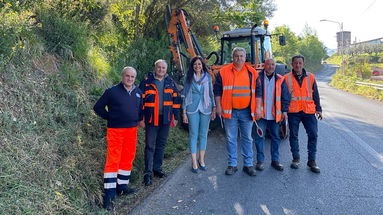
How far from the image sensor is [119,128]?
155 inches

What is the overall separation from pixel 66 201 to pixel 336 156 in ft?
15.8

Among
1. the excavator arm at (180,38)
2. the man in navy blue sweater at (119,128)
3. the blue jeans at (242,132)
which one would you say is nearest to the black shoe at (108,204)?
the man in navy blue sweater at (119,128)

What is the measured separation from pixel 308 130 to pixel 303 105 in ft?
1.50

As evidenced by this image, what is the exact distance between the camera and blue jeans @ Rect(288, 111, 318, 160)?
511cm

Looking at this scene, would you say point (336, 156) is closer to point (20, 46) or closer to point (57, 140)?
point (57, 140)

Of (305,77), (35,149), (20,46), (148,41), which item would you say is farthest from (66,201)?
(148,41)

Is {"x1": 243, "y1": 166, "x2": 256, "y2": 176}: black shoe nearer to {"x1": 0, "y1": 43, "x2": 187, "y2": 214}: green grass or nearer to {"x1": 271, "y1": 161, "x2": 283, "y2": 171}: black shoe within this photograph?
{"x1": 271, "y1": 161, "x2": 283, "y2": 171}: black shoe

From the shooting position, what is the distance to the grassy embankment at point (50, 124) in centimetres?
308

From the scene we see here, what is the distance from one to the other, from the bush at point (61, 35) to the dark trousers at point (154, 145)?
2.18 m

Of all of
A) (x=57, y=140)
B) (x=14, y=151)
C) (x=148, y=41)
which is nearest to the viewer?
(x=14, y=151)

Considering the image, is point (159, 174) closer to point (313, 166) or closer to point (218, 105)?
point (218, 105)

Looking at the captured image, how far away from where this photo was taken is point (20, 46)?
4.23 metres

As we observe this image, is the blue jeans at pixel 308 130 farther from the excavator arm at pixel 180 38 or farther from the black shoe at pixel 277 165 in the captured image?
the excavator arm at pixel 180 38

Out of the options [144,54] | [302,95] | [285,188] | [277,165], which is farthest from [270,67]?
[144,54]
